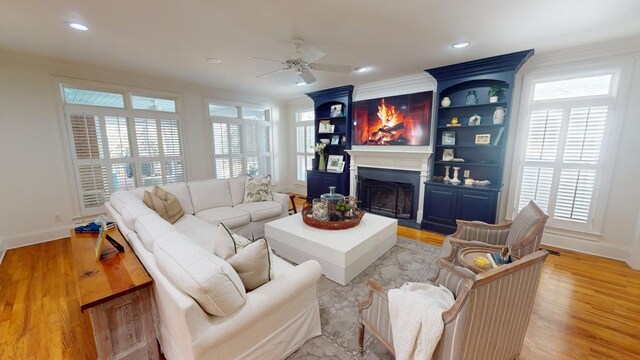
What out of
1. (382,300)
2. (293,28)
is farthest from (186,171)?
(382,300)

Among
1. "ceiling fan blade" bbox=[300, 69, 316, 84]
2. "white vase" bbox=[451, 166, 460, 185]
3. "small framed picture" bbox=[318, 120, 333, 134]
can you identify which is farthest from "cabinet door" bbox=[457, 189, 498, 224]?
"small framed picture" bbox=[318, 120, 333, 134]

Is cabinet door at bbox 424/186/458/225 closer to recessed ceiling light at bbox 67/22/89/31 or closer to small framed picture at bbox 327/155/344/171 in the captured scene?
small framed picture at bbox 327/155/344/171

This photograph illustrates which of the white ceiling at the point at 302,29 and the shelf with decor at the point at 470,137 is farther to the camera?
the shelf with decor at the point at 470,137

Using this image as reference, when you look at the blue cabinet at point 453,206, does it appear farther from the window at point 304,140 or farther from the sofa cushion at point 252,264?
the sofa cushion at point 252,264

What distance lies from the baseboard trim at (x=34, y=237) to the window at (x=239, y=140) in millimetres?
2563

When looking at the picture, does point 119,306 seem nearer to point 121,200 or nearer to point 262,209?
point 121,200

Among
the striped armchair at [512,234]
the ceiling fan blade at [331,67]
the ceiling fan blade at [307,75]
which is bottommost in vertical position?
the striped armchair at [512,234]

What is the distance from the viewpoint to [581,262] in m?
3.01

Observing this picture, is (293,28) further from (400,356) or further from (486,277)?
(400,356)

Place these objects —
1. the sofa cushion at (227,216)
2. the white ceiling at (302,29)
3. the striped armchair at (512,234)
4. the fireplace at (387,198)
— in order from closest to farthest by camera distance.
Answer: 1. the striped armchair at (512,234)
2. the white ceiling at (302,29)
3. the sofa cushion at (227,216)
4. the fireplace at (387,198)

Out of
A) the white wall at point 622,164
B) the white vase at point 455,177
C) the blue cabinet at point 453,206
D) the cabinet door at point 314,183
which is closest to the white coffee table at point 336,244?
the blue cabinet at point 453,206

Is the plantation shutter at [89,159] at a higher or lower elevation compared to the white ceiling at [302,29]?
lower

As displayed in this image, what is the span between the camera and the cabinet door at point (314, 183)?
5.71 m

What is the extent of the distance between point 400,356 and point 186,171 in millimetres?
4994
